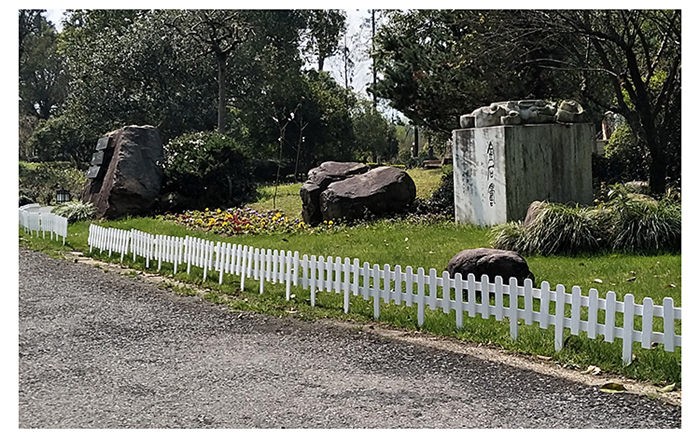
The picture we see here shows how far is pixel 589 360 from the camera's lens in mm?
6203

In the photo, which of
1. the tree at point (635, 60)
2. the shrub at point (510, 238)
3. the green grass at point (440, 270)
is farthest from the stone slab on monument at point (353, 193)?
the shrub at point (510, 238)

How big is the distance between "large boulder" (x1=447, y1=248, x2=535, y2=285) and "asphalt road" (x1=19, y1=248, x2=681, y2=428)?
53.1 inches

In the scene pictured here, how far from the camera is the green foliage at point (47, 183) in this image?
25.5 m

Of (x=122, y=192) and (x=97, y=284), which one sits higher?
(x=122, y=192)

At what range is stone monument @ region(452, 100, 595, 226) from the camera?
1372cm

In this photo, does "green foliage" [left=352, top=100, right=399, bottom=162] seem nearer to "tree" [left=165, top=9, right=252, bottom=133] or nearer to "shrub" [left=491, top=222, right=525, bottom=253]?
"tree" [left=165, top=9, right=252, bottom=133]

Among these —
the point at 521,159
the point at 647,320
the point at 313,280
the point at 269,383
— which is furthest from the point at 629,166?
the point at 269,383

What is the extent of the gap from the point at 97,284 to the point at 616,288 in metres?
6.90

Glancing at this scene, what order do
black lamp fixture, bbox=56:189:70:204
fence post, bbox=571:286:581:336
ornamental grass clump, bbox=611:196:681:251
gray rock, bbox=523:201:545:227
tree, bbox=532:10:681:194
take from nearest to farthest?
fence post, bbox=571:286:581:336 < ornamental grass clump, bbox=611:196:681:251 < gray rock, bbox=523:201:545:227 < tree, bbox=532:10:681:194 < black lamp fixture, bbox=56:189:70:204

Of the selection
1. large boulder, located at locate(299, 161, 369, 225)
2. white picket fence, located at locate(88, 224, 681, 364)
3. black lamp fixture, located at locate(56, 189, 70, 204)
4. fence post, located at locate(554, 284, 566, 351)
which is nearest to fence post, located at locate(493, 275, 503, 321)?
white picket fence, located at locate(88, 224, 681, 364)

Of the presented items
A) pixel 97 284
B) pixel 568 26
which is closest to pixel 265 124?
pixel 568 26

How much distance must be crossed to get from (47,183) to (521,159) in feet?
61.4

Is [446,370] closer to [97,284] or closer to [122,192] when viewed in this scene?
[97,284]

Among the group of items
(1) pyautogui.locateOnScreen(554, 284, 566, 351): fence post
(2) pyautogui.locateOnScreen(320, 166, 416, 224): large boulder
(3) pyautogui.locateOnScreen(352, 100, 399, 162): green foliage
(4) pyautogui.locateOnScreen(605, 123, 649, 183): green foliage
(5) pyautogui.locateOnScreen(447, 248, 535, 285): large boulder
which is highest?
(3) pyautogui.locateOnScreen(352, 100, 399, 162): green foliage
